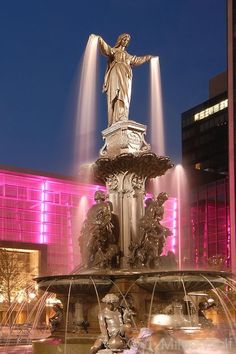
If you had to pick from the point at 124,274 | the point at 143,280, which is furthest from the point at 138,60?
the point at 143,280

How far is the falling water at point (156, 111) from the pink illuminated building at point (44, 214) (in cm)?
4830

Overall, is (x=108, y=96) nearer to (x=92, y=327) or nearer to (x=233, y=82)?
(x=92, y=327)

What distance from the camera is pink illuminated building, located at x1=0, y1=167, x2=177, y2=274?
71125 mm

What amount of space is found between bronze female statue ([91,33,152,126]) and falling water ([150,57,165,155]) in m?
1.61

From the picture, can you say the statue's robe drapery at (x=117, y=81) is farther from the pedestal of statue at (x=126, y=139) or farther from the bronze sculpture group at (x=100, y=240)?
the bronze sculpture group at (x=100, y=240)

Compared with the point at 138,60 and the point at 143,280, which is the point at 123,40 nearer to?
the point at 138,60

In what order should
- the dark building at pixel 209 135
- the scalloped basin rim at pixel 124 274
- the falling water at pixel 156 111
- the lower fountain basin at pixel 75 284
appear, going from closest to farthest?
the scalloped basin rim at pixel 124 274
the lower fountain basin at pixel 75 284
the falling water at pixel 156 111
the dark building at pixel 209 135

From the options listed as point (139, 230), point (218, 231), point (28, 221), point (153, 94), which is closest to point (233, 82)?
point (218, 231)

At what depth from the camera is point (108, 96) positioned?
19141 mm

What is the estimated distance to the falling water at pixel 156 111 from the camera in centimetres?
2085

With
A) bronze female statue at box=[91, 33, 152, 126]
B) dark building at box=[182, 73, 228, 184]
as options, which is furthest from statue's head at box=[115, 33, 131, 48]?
dark building at box=[182, 73, 228, 184]

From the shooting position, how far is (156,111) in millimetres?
21703

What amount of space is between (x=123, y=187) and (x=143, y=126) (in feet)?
6.36

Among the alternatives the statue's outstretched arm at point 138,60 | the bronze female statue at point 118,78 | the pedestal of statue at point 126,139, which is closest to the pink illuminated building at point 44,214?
the statue's outstretched arm at point 138,60
